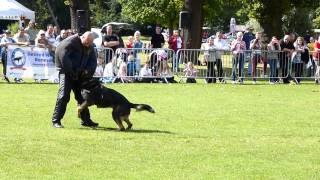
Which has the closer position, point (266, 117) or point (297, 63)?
point (266, 117)

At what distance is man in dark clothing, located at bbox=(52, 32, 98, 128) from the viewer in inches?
452

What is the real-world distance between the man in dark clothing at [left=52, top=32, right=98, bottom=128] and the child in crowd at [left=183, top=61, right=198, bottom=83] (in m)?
10.9

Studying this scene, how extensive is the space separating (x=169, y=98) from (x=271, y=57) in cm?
701

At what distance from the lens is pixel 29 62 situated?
21156 millimetres

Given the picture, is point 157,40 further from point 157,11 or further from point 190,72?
point 157,11

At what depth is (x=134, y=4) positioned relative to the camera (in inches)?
2418

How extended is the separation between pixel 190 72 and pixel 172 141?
39.8 feet

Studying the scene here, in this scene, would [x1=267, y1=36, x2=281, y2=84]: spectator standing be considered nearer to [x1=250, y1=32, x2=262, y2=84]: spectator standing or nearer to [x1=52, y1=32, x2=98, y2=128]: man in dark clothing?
[x1=250, y1=32, x2=262, y2=84]: spectator standing

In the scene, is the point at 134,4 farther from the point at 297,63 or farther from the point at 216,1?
the point at 297,63

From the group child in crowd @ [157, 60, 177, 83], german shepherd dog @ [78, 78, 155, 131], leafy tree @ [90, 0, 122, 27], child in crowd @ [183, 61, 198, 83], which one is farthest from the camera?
leafy tree @ [90, 0, 122, 27]

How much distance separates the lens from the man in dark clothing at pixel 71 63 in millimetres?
11469

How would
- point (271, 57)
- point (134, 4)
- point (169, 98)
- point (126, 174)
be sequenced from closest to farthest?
point (126, 174)
point (169, 98)
point (271, 57)
point (134, 4)

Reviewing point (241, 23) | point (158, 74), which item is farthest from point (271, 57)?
point (241, 23)

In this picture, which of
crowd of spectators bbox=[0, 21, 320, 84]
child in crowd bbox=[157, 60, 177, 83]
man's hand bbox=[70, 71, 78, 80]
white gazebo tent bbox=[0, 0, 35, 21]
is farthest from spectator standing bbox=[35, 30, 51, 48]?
white gazebo tent bbox=[0, 0, 35, 21]
